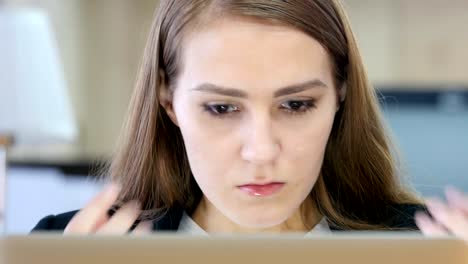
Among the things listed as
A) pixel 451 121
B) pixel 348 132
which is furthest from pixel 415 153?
pixel 348 132

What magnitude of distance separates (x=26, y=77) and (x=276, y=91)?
3.14 feet

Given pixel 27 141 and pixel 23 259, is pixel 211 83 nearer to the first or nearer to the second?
pixel 23 259

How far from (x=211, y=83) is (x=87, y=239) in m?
0.26

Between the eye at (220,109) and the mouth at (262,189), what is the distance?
64mm

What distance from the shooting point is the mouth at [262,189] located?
689 mm

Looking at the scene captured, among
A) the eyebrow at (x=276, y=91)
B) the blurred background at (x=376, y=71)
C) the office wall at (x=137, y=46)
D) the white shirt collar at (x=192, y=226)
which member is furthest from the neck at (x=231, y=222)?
the office wall at (x=137, y=46)

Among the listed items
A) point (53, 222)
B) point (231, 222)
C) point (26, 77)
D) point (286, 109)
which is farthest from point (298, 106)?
point (26, 77)

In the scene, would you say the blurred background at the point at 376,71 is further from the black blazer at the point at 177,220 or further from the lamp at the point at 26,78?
the black blazer at the point at 177,220

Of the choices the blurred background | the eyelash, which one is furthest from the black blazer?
the blurred background

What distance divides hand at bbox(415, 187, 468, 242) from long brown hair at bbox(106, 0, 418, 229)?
0.57 feet

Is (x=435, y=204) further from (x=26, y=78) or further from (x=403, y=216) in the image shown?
(x=26, y=78)

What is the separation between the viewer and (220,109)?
0.70m

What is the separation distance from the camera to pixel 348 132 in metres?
0.76

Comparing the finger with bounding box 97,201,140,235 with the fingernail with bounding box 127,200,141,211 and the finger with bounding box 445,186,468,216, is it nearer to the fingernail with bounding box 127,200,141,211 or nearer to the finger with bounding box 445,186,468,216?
the fingernail with bounding box 127,200,141,211
